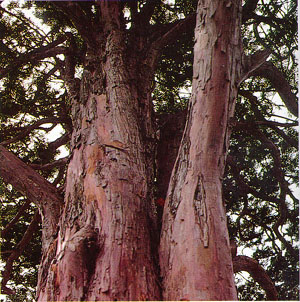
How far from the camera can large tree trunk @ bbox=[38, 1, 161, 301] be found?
1.55m

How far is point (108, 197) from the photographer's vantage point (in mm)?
1850

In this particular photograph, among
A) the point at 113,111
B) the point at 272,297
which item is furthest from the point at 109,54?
the point at 272,297

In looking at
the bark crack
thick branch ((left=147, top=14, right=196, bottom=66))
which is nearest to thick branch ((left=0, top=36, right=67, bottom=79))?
thick branch ((left=147, top=14, right=196, bottom=66))

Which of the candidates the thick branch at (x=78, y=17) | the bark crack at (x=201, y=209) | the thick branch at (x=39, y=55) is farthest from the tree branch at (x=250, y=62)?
the thick branch at (x=39, y=55)

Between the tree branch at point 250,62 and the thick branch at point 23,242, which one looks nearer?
the tree branch at point 250,62

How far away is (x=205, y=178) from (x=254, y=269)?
1.12 metres

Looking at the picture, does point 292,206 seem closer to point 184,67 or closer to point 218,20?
point 184,67

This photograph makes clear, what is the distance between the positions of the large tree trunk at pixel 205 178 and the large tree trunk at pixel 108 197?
0.14 metres

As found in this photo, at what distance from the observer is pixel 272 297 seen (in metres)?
2.71

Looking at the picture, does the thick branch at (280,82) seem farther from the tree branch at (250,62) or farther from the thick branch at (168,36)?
the tree branch at (250,62)

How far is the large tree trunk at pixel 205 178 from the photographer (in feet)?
5.02

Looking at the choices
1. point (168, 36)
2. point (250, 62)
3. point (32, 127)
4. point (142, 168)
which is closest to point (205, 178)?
point (142, 168)

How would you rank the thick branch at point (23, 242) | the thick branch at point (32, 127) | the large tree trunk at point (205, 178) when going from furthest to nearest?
the thick branch at point (32, 127) → the thick branch at point (23, 242) → the large tree trunk at point (205, 178)

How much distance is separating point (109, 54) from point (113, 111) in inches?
26.7
